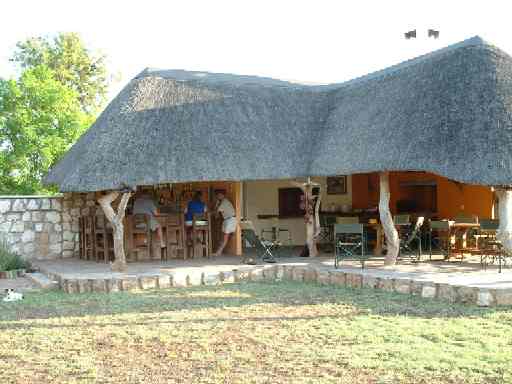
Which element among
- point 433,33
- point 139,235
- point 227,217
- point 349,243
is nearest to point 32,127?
point 139,235

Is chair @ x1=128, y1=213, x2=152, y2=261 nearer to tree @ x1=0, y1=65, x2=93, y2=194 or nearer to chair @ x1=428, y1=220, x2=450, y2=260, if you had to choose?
chair @ x1=428, y1=220, x2=450, y2=260

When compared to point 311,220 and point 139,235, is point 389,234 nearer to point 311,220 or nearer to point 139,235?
point 311,220

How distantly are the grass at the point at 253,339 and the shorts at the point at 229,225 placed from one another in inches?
142

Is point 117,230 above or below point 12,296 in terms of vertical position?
above

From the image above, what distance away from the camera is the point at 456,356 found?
5598 millimetres

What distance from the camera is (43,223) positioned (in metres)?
13.3

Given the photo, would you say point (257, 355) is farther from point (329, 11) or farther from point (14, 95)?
point (329, 11)

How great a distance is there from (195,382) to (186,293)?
442cm

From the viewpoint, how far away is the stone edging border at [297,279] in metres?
7.93

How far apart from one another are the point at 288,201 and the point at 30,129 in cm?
832

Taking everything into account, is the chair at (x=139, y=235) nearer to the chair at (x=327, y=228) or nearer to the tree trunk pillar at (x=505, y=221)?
the chair at (x=327, y=228)

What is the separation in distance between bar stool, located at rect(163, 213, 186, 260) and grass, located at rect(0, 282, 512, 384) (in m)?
3.23

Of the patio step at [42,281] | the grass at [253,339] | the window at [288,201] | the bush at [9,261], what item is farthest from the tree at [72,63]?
the grass at [253,339]

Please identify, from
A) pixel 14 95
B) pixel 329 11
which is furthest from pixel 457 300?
pixel 329 11
